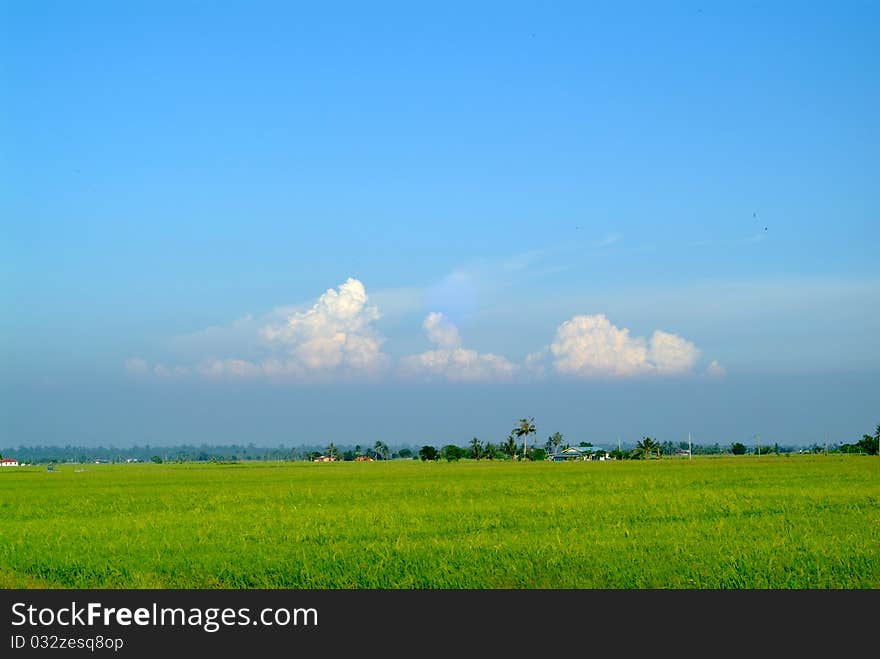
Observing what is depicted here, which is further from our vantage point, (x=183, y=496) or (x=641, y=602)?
(x=183, y=496)

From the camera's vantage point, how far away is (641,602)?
1237 centimetres

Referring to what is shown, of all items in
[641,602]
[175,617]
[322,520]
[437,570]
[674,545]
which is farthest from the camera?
[322,520]

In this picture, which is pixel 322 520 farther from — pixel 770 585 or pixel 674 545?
pixel 770 585

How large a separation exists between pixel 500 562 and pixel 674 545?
Answer: 4.25m

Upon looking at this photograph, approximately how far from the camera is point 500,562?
1619 cm

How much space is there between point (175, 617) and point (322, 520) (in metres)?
15.2

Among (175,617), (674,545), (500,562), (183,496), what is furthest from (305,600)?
(183,496)

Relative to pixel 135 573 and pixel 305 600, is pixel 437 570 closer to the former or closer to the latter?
pixel 305 600

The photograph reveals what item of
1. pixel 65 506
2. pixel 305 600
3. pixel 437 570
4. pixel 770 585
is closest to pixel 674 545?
pixel 770 585

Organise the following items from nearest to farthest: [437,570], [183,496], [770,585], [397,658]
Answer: [397,658] → [770,585] → [437,570] → [183,496]

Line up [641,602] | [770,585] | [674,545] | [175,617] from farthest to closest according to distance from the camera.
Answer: [674,545] < [770,585] < [641,602] < [175,617]

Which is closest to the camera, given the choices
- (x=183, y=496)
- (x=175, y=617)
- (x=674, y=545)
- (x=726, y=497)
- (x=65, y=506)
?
(x=175, y=617)

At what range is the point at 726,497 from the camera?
35.1 m

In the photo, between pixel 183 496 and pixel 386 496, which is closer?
pixel 386 496
